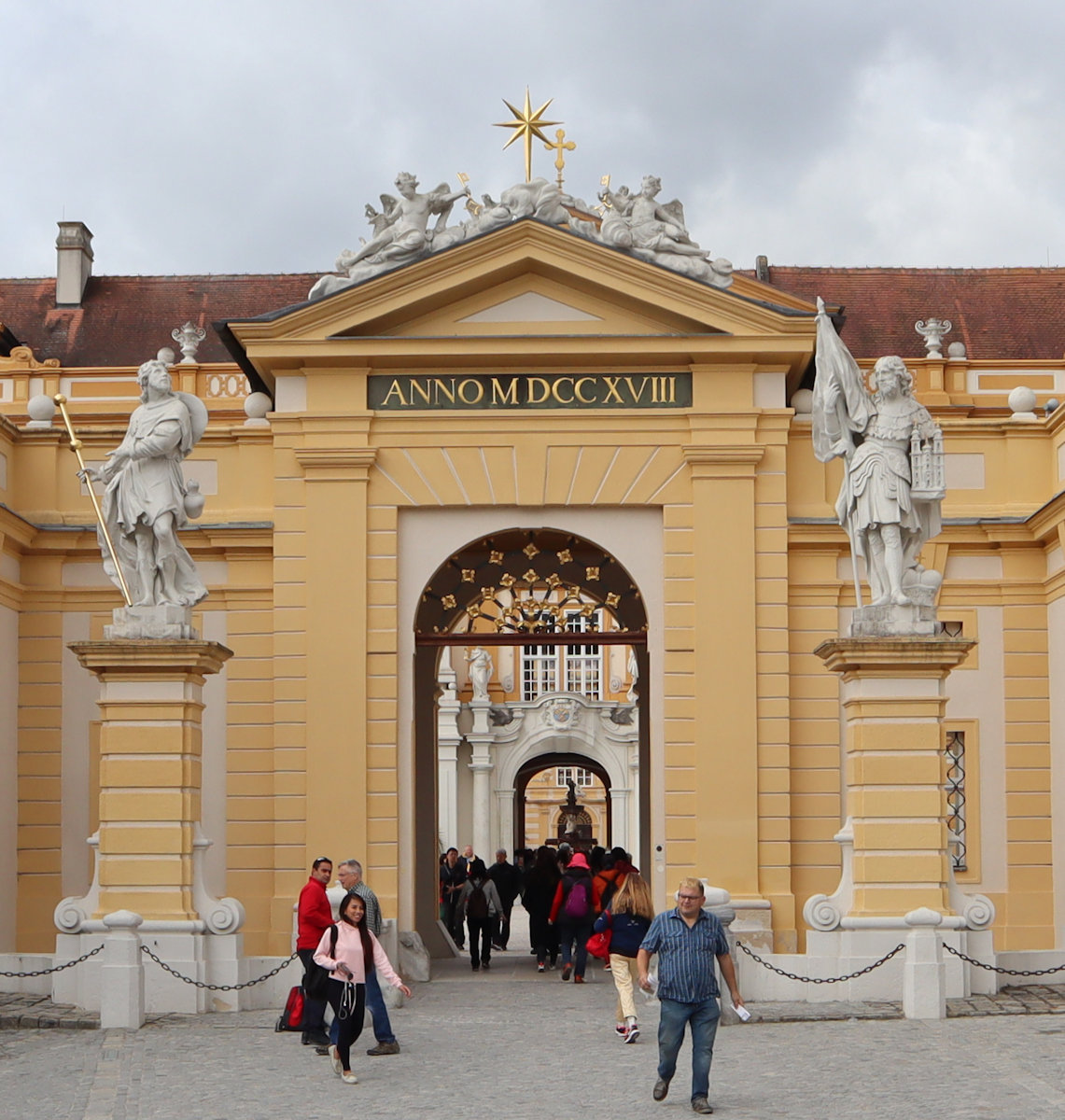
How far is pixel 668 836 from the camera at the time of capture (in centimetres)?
2027

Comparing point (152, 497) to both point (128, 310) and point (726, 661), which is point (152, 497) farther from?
point (128, 310)

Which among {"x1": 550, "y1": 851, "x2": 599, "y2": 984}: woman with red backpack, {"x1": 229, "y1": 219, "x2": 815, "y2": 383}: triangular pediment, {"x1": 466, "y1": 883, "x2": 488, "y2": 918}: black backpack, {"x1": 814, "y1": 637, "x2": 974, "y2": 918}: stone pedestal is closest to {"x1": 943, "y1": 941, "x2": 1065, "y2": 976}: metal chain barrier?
{"x1": 814, "y1": 637, "x2": 974, "y2": 918}: stone pedestal

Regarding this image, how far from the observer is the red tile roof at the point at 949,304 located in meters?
37.4

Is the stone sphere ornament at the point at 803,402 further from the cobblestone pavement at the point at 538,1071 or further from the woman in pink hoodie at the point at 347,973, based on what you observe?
the woman in pink hoodie at the point at 347,973

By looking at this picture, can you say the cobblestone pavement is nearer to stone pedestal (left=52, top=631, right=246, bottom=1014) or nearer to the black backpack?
stone pedestal (left=52, top=631, right=246, bottom=1014)

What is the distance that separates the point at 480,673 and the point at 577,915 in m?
30.8

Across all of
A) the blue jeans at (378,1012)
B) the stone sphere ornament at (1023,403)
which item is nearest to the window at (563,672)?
the stone sphere ornament at (1023,403)

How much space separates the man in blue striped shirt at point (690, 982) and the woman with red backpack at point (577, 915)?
8.25 metres

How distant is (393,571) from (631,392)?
9.72 ft

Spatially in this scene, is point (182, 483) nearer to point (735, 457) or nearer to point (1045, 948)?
point (735, 457)

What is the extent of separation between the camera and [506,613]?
71.1 feet

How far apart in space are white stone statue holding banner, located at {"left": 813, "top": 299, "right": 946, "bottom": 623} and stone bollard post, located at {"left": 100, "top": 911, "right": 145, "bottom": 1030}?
6628mm

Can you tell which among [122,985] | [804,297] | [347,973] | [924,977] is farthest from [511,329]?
[804,297]

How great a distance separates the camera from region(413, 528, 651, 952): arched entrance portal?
2148cm
